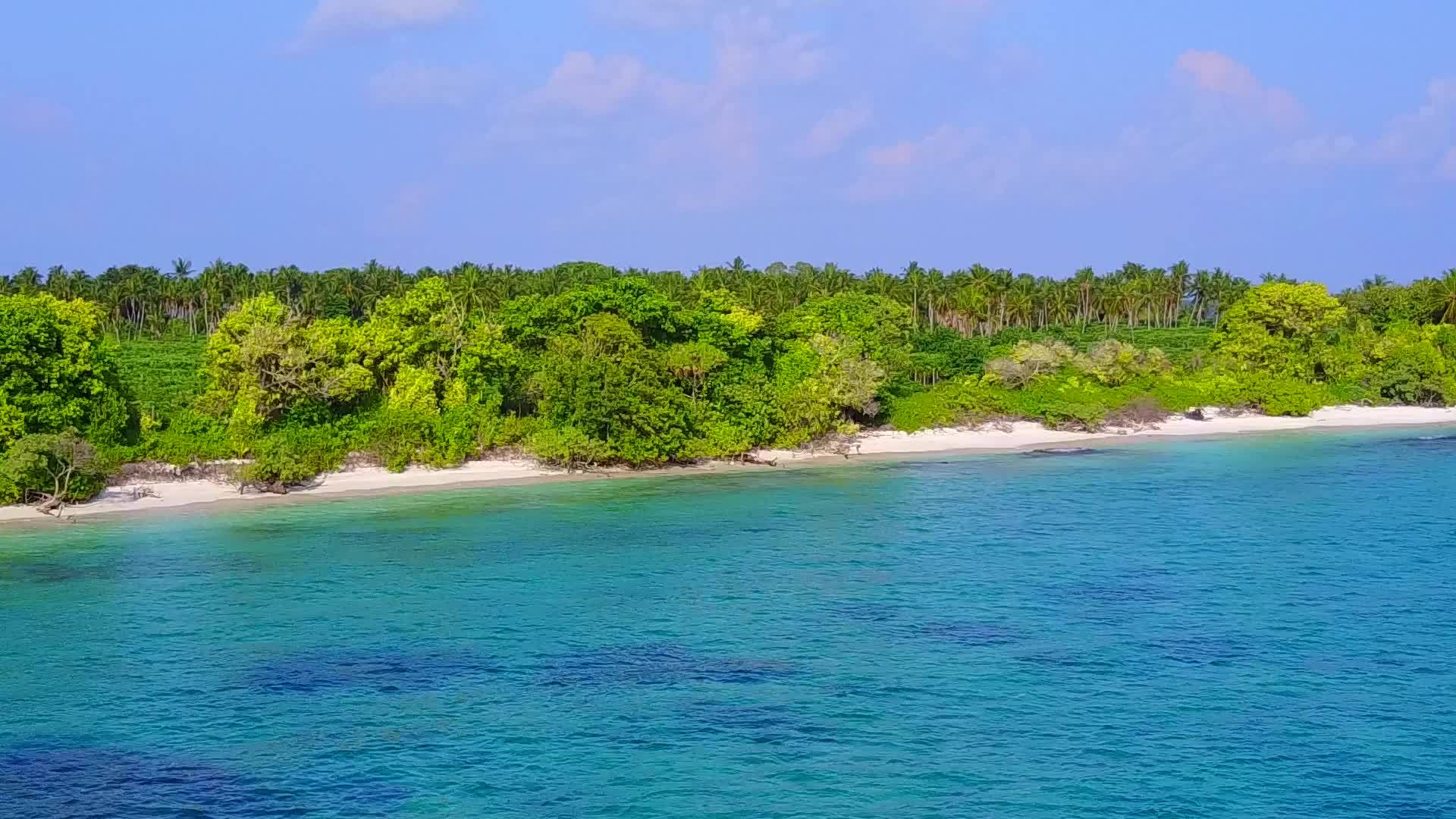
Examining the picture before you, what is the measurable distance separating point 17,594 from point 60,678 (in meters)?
8.21

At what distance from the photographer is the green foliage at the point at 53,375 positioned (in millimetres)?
43188

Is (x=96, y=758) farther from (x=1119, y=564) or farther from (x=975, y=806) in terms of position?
(x=1119, y=564)

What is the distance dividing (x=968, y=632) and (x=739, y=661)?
5.53 meters

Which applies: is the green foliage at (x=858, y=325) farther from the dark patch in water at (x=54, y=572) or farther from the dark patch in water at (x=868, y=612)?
the dark patch in water at (x=54, y=572)

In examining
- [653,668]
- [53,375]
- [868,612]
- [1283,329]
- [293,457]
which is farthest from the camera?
[1283,329]

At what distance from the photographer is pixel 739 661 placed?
2612 cm

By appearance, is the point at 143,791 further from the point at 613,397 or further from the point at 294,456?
the point at 613,397

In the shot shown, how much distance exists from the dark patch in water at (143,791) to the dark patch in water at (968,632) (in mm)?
12921

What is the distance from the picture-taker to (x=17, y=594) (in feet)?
105

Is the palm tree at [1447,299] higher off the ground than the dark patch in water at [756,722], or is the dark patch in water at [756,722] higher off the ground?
the palm tree at [1447,299]

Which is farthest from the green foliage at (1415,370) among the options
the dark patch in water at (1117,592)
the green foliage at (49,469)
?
the green foliage at (49,469)

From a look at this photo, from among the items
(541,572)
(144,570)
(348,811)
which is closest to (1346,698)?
(348,811)

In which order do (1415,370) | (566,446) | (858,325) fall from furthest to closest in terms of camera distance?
(1415,370) < (858,325) < (566,446)

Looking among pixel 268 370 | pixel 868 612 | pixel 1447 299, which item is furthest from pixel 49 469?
pixel 1447 299
